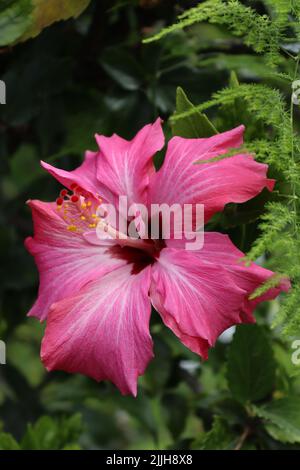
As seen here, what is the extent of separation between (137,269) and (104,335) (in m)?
0.08

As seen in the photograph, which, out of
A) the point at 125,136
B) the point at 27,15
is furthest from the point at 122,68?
the point at 27,15

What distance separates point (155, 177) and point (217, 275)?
13 cm

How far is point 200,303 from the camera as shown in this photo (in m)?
0.64

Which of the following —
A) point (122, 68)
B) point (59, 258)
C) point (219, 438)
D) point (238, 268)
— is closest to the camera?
point (238, 268)

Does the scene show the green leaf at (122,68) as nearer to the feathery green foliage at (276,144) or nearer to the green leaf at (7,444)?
the feathery green foliage at (276,144)

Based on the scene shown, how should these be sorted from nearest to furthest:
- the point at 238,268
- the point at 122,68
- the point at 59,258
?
the point at 238,268 → the point at 59,258 → the point at 122,68

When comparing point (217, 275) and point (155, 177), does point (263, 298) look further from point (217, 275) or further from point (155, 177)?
point (155, 177)

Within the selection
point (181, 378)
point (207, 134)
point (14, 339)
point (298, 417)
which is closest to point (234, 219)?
point (207, 134)

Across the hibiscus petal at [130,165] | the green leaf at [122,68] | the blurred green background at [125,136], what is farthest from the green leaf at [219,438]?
the green leaf at [122,68]

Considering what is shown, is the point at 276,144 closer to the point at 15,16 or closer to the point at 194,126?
the point at 194,126

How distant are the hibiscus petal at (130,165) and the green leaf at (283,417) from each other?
282 mm

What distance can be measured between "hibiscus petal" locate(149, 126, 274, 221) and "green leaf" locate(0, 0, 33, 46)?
0.78 ft

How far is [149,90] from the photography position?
Result: 0.99 meters

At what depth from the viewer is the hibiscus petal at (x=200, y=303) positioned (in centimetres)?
63
